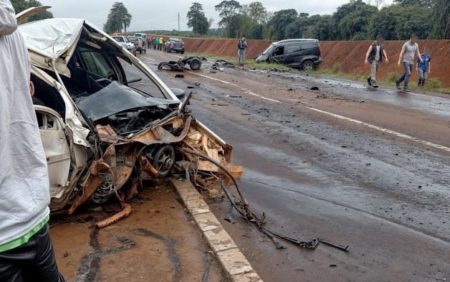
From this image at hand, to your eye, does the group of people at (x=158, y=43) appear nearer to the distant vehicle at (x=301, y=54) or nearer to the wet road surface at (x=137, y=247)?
the distant vehicle at (x=301, y=54)

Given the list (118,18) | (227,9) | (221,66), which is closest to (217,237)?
(221,66)

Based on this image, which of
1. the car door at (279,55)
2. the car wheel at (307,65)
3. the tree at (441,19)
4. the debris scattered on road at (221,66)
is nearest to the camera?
the debris scattered on road at (221,66)

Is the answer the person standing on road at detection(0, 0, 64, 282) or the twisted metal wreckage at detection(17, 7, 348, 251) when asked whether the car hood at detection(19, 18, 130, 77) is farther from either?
the person standing on road at detection(0, 0, 64, 282)

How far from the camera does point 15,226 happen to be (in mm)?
1556

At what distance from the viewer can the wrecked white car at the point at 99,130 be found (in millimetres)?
4145

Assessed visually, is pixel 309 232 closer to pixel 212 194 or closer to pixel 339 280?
pixel 339 280

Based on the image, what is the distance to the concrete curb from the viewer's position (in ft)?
11.5

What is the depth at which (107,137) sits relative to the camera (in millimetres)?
4449

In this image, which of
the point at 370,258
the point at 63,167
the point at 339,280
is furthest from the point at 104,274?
the point at 370,258

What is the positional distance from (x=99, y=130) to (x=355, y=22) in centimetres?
4463

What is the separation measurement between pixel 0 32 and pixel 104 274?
7.96 ft

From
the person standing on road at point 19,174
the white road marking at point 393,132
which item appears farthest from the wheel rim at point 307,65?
the person standing on road at point 19,174

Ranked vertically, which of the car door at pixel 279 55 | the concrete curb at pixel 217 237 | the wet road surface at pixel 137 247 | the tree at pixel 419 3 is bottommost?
the wet road surface at pixel 137 247

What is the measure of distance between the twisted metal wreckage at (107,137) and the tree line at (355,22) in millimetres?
31959
